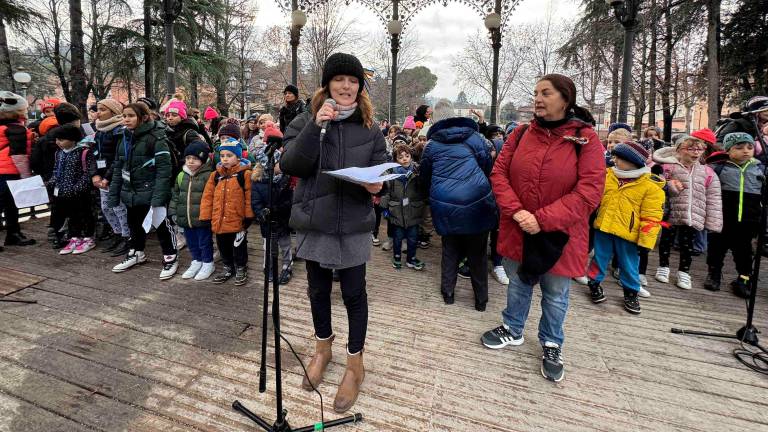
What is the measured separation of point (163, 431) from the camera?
6.78 feet

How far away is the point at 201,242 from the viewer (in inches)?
170

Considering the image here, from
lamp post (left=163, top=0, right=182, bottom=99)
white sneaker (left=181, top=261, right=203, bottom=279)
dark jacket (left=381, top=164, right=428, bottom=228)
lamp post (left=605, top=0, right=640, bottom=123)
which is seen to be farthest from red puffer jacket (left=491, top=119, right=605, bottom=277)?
lamp post (left=163, top=0, right=182, bottom=99)

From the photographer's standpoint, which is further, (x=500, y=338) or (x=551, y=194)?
(x=500, y=338)

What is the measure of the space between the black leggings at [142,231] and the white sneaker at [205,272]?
49 centimetres

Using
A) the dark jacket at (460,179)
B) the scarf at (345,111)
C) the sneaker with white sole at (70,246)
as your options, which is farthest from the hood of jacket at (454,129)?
the sneaker with white sole at (70,246)

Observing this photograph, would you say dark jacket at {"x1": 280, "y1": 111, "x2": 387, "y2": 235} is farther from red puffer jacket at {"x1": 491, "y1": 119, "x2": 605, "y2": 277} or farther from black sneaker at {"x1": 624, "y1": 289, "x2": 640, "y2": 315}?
black sneaker at {"x1": 624, "y1": 289, "x2": 640, "y2": 315}

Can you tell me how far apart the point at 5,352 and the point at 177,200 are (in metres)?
2.00

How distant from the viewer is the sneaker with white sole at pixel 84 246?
502 centimetres

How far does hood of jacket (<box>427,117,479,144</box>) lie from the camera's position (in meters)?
3.67

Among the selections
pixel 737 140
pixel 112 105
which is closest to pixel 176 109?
pixel 112 105

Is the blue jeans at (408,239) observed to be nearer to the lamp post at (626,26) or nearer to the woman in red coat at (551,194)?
the woman in red coat at (551,194)

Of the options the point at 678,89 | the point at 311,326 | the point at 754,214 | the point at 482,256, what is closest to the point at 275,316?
the point at 311,326

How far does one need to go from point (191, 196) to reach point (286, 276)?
1396 mm

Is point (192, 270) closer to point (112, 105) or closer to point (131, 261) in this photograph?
point (131, 261)
